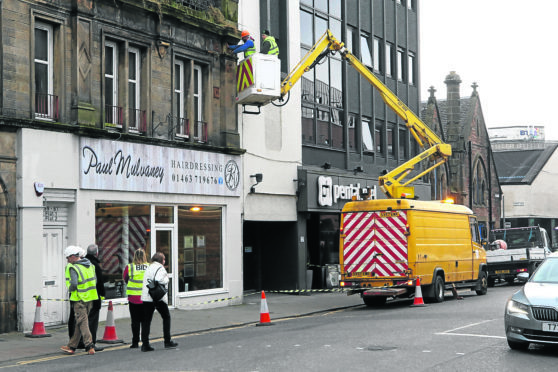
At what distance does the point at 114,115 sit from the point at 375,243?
7.81 m

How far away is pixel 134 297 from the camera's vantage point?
13.9 m

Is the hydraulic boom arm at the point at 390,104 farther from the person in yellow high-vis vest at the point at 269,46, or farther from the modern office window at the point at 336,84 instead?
the modern office window at the point at 336,84

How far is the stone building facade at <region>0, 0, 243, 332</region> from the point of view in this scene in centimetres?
1647

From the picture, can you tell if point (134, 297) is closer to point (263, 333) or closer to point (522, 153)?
point (263, 333)

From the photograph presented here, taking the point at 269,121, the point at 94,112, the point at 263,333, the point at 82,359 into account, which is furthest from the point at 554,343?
the point at 269,121

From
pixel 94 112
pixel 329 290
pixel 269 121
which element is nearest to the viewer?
pixel 94 112

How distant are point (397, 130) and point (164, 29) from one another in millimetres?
16510

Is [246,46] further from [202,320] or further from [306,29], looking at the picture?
[202,320]

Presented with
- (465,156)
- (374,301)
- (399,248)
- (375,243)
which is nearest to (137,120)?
(375,243)

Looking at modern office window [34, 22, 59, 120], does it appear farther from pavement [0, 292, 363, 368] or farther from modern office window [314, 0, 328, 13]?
modern office window [314, 0, 328, 13]

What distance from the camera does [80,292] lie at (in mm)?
13578

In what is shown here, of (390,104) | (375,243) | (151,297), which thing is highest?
(390,104)

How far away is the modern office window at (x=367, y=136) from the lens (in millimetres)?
32641

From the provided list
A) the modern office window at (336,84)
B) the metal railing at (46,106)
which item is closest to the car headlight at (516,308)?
the metal railing at (46,106)
